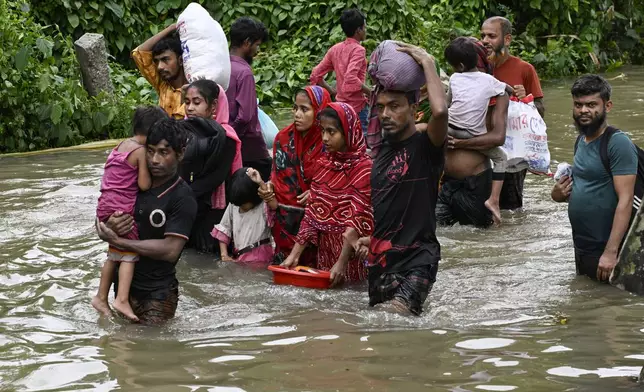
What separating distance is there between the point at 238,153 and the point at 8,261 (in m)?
1.78

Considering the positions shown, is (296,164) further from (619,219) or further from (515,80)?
(515,80)

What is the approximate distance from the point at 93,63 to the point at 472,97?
245 inches

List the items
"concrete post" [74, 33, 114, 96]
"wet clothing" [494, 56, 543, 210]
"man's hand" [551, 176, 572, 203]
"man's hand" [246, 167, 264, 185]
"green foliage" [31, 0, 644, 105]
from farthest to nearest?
1. "green foliage" [31, 0, 644, 105]
2. "concrete post" [74, 33, 114, 96]
3. "wet clothing" [494, 56, 543, 210]
4. "man's hand" [246, 167, 264, 185]
5. "man's hand" [551, 176, 572, 203]

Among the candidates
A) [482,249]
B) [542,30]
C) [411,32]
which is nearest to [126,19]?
[411,32]

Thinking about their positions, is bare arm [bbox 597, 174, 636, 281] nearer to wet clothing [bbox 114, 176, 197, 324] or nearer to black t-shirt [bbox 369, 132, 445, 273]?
black t-shirt [bbox 369, 132, 445, 273]

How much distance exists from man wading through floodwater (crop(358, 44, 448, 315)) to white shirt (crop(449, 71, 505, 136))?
2296 millimetres

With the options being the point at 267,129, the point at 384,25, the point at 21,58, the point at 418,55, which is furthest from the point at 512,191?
the point at 384,25

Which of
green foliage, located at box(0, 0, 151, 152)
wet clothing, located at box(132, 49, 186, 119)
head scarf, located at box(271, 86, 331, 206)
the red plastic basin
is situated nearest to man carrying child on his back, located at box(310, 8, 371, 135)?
green foliage, located at box(0, 0, 151, 152)

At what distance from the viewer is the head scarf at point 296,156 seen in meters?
7.10

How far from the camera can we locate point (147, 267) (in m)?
5.81

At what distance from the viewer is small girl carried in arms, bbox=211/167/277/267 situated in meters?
7.39

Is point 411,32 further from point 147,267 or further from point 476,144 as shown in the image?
point 147,267

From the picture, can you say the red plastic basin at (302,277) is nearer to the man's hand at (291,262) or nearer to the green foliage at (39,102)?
the man's hand at (291,262)

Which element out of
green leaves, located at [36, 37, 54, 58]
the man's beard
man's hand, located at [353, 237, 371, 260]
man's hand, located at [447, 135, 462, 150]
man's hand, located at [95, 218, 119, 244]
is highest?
green leaves, located at [36, 37, 54, 58]
